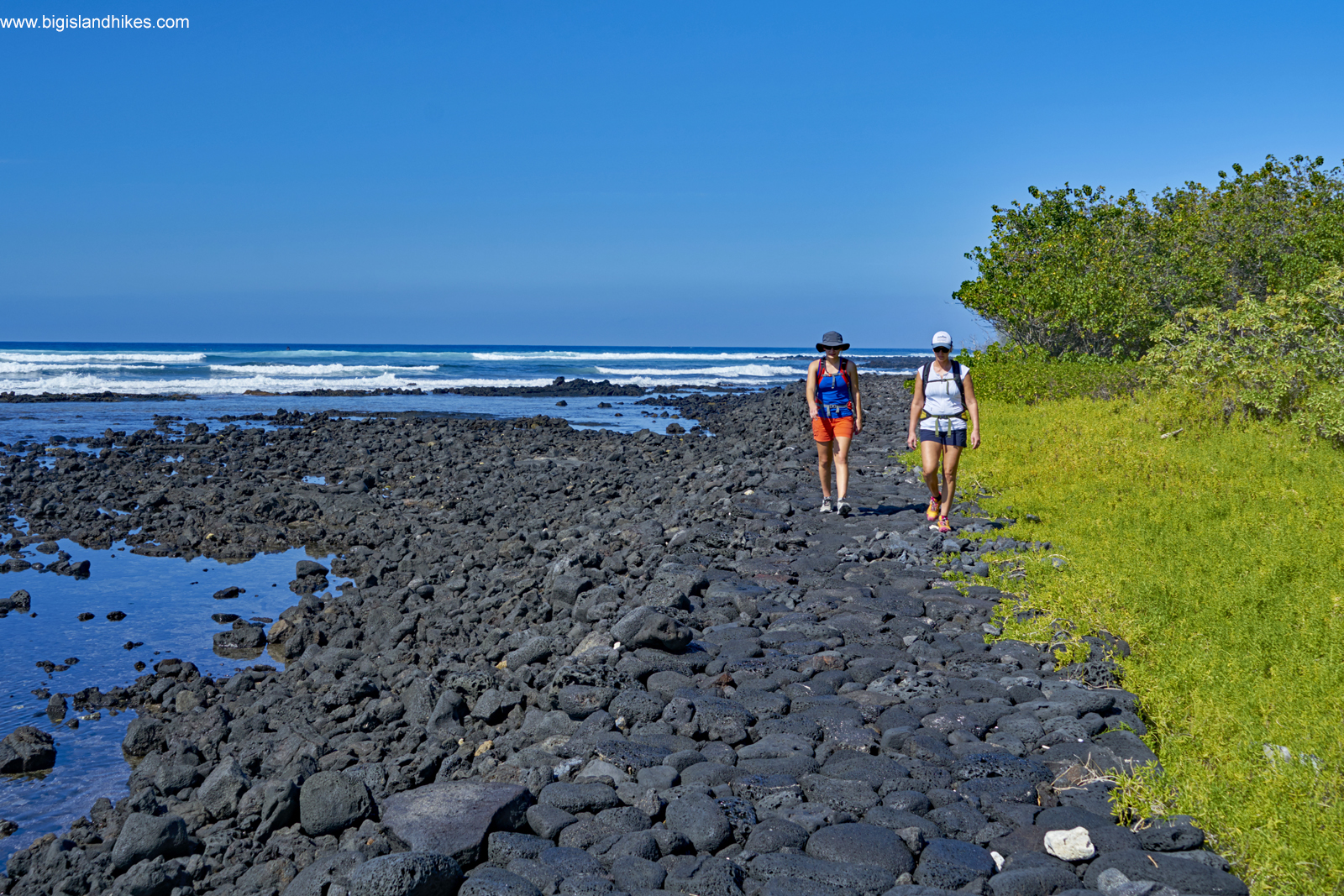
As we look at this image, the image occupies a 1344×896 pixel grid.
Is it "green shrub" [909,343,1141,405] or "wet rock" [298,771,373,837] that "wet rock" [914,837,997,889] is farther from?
"green shrub" [909,343,1141,405]

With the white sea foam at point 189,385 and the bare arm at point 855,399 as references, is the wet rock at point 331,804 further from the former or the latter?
the white sea foam at point 189,385

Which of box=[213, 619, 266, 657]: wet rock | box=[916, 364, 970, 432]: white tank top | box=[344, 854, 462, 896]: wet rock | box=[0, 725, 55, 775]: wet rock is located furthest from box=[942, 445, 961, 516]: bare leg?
box=[0, 725, 55, 775]: wet rock

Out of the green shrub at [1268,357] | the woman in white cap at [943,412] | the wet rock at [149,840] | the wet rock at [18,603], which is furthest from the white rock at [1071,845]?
the green shrub at [1268,357]

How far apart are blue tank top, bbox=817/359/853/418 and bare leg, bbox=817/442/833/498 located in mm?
345

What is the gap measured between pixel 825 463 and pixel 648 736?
18.3 ft

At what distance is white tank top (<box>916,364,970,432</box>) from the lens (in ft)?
28.1

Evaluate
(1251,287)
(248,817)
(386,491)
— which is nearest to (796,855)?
(248,817)

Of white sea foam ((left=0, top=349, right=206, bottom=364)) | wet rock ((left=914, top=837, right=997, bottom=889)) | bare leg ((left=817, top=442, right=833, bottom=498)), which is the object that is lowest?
wet rock ((left=914, top=837, right=997, bottom=889))

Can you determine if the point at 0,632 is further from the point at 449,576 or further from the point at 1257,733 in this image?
the point at 1257,733

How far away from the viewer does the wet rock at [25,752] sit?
606cm

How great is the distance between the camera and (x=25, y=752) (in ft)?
20.0

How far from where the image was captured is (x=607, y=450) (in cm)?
2055

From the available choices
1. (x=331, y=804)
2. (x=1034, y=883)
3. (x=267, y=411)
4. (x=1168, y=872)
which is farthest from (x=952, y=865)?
(x=267, y=411)

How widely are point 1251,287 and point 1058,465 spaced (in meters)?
17.4
